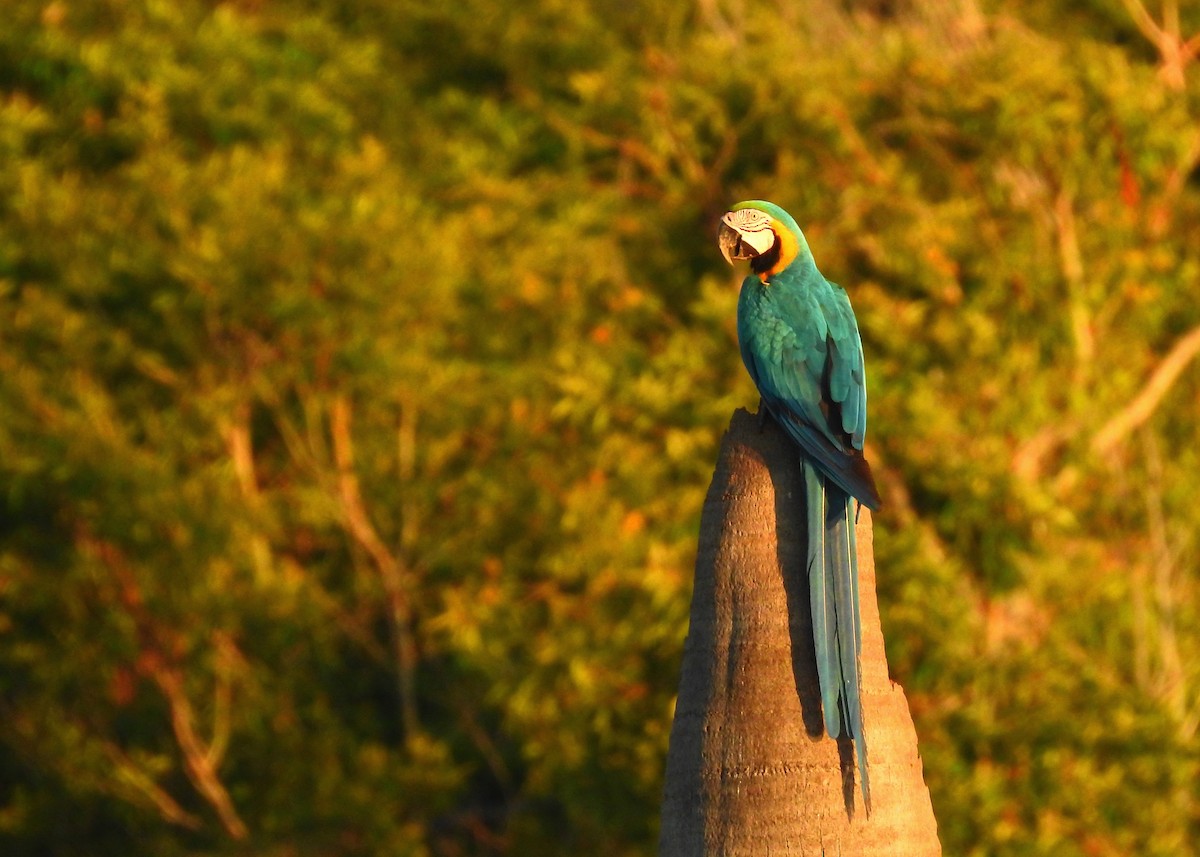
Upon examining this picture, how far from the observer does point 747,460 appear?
20.8ft

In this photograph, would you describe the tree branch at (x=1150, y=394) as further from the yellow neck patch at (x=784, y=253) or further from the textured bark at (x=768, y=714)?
the textured bark at (x=768, y=714)

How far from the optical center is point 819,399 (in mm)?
6492

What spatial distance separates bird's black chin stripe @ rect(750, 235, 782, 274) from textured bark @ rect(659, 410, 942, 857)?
2.70 ft

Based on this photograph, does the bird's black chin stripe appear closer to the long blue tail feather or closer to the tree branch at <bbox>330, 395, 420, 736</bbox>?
the long blue tail feather

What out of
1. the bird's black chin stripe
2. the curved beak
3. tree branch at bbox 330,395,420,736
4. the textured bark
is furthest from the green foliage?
the textured bark

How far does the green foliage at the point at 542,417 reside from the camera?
12406 millimetres

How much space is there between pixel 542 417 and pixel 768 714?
871 cm

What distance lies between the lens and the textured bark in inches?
234

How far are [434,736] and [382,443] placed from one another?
210 cm

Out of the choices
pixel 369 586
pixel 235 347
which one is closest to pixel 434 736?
pixel 369 586

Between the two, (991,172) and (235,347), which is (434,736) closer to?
(235,347)

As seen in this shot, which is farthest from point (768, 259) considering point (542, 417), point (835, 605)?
point (542, 417)

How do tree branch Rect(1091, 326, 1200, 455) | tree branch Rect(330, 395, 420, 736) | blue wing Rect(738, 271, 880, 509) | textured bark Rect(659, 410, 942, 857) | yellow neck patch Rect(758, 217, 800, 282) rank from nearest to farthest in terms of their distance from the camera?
textured bark Rect(659, 410, 942, 857) → blue wing Rect(738, 271, 880, 509) → yellow neck patch Rect(758, 217, 800, 282) → tree branch Rect(1091, 326, 1200, 455) → tree branch Rect(330, 395, 420, 736)

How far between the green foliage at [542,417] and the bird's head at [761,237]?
198 inches
